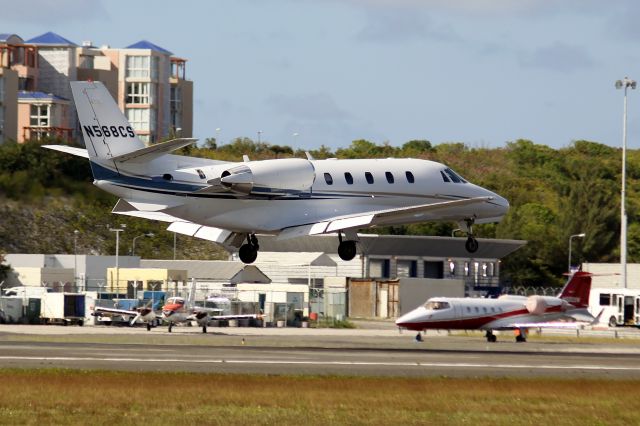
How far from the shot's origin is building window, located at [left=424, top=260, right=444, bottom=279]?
420ft

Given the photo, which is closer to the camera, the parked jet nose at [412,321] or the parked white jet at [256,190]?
the parked white jet at [256,190]

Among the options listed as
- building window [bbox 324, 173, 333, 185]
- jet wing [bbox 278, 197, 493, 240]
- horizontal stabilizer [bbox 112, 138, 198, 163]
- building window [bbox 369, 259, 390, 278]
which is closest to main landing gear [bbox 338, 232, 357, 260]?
jet wing [bbox 278, 197, 493, 240]

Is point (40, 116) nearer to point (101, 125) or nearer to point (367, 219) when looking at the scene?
point (101, 125)

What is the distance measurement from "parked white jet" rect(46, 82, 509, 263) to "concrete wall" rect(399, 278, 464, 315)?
47393 mm

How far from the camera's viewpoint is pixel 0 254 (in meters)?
107

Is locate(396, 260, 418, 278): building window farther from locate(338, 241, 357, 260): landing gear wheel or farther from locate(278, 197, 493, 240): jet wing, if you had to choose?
locate(278, 197, 493, 240): jet wing

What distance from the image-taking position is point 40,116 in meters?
170

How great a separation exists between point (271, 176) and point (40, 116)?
119m

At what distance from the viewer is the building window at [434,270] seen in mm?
128125

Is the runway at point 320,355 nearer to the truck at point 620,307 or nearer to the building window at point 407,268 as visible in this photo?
the truck at point 620,307

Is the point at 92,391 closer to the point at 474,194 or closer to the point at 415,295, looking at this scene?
the point at 474,194

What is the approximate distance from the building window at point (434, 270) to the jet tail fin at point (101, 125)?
75629 mm

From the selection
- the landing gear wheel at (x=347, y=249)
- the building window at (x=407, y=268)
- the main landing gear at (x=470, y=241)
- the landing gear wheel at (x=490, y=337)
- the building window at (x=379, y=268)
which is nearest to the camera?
the landing gear wheel at (x=347, y=249)

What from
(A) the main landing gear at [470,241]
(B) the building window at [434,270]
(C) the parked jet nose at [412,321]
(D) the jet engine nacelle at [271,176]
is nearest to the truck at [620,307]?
(B) the building window at [434,270]
